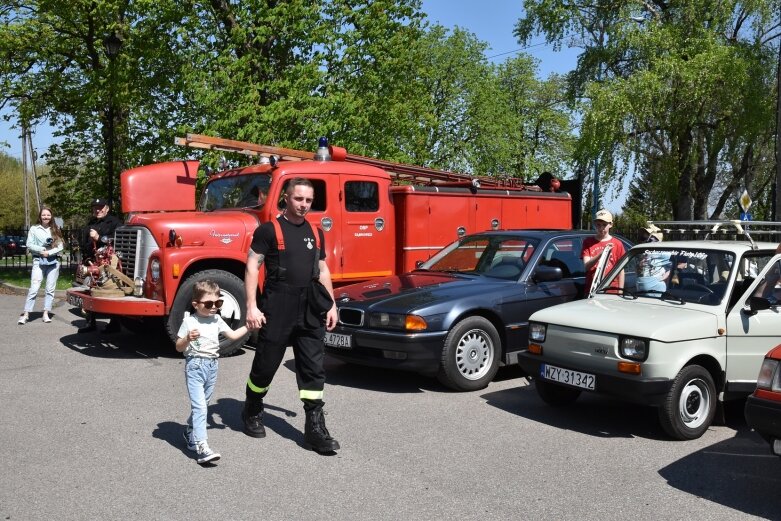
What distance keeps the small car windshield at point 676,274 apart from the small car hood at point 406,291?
5.07ft

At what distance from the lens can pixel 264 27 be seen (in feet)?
53.9

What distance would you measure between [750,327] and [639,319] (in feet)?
3.10

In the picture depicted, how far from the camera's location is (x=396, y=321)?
7.08 m

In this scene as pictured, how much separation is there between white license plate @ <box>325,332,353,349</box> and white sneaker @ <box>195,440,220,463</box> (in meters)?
2.51

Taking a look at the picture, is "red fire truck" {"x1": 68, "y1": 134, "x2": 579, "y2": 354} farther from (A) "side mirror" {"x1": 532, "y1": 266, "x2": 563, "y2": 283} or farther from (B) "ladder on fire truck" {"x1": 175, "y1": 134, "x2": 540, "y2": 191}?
(A) "side mirror" {"x1": 532, "y1": 266, "x2": 563, "y2": 283}

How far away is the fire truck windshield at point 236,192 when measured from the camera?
9.63 metres

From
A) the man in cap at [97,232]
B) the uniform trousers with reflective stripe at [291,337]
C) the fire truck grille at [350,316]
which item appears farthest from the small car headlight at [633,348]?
the man in cap at [97,232]

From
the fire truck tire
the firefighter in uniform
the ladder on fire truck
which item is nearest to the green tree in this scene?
the ladder on fire truck

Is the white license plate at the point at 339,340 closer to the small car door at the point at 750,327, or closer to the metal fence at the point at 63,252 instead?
the small car door at the point at 750,327

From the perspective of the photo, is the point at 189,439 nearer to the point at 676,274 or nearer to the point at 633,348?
the point at 633,348

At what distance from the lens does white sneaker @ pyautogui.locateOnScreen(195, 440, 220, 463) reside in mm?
4938

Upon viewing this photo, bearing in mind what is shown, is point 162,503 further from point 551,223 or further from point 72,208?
point 72,208

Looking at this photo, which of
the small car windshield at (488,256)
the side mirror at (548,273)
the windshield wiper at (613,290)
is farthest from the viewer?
the small car windshield at (488,256)

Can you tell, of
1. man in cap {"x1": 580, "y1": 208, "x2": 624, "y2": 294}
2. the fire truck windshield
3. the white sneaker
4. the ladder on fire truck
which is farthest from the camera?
the ladder on fire truck
